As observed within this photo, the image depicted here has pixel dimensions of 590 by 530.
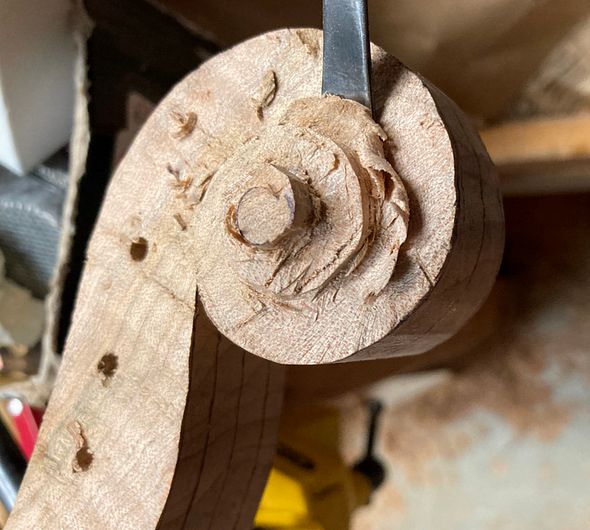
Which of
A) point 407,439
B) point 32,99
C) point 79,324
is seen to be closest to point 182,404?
point 79,324

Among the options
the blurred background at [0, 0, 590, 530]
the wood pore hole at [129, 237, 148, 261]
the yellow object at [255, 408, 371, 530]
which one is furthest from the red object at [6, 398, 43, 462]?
the wood pore hole at [129, 237, 148, 261]

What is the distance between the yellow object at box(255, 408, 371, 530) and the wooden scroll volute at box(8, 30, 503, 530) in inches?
10.0

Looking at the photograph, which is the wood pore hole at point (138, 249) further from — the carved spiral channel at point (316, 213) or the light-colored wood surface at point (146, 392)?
the carved spiral channel at point (316, 213)

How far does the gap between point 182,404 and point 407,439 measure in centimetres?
73

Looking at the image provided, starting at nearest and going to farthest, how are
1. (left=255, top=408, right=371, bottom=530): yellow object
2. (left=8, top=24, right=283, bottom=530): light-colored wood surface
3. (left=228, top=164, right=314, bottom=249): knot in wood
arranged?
1. (left=228, top=164, right=314, bottom=249): knot in wood
2. (left=8, top=24, right=283, bottom=530): light-colored wood surface
3. (left=255, top=408, right=371, bottom=530): yellow object

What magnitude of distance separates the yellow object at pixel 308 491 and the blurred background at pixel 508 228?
0.13 metres

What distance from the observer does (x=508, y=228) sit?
111 cm

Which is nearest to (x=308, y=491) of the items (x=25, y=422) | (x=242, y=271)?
(x=25, y=422)

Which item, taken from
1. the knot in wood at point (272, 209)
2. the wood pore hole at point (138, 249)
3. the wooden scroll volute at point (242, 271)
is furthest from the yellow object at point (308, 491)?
the knot in wood at point (272, 209)

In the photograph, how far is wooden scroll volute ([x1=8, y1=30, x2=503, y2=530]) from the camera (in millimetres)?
389

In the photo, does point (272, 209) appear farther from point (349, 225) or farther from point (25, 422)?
point (25, 422)

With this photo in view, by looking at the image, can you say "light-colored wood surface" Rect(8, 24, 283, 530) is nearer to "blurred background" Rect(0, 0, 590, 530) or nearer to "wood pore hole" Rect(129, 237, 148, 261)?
"wood pore hole" Rect(129, 237, 148, 261)

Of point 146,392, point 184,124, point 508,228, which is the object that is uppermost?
point 508,228

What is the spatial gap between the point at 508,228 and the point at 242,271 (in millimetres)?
810
